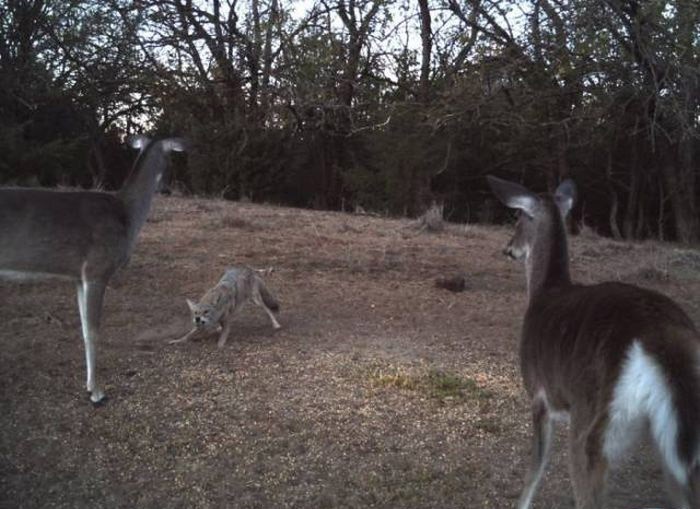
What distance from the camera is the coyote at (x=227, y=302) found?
7117 mm

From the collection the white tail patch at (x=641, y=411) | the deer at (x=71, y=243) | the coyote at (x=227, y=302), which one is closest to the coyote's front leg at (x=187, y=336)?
the coyote at (x=227, y=302)

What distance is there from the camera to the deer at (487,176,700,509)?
9.78 feet

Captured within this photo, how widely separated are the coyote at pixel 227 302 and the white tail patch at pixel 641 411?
4.45 meters

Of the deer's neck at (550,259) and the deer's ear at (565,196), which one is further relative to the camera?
the deer's ear at (565,196)

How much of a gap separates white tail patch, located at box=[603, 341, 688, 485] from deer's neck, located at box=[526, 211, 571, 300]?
1.40 m

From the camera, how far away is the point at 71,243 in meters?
6.10

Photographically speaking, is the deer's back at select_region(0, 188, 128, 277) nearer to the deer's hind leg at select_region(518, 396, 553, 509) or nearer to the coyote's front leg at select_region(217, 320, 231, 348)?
the coyote's front leg at select_region(217, 320, 231, 348)

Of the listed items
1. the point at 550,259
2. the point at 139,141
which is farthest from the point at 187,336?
the point at 550,259

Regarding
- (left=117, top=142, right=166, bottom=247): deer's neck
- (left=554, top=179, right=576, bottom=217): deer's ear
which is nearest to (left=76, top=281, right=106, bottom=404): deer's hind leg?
(left=117, top=142, right=166, bottom=247): deer's neck

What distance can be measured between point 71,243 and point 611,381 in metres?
4.20

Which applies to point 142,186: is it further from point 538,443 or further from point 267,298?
point 538,443

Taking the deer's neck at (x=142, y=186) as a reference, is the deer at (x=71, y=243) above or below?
below

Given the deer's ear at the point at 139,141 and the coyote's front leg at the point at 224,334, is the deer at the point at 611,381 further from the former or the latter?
the deer's ear at the point at 139,141

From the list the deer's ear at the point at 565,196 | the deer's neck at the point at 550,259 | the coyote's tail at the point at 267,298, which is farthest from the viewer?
the coyote's tail at the point at 267,298
